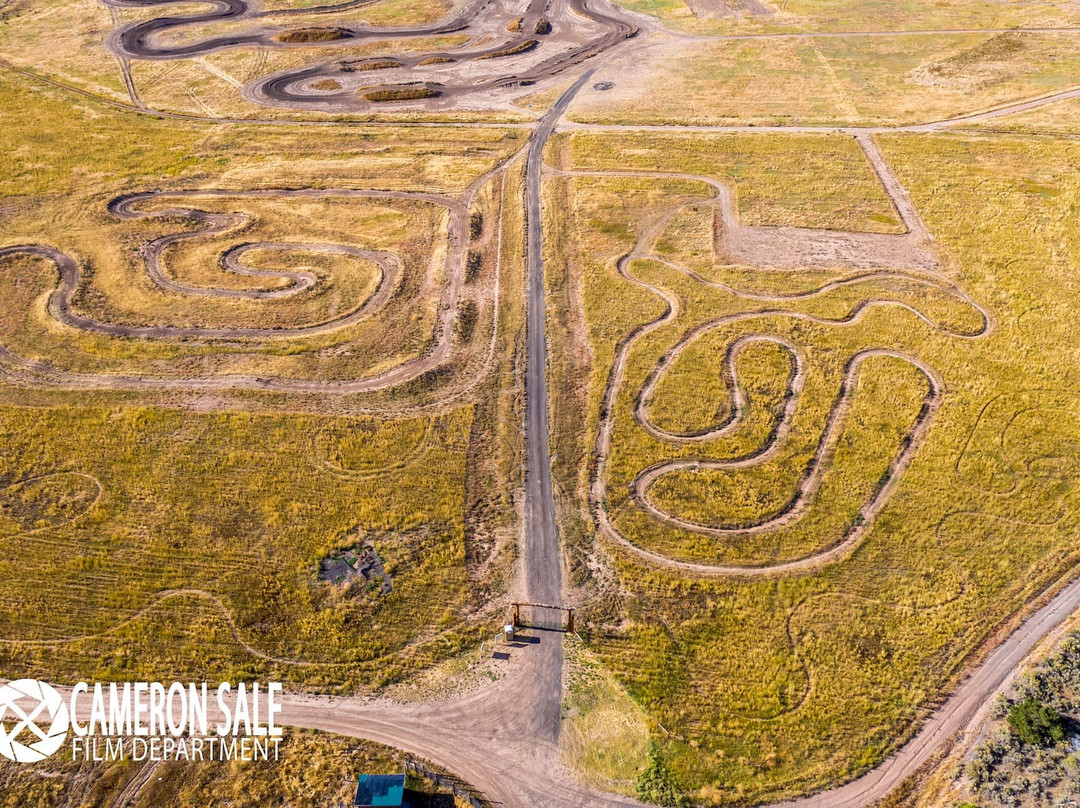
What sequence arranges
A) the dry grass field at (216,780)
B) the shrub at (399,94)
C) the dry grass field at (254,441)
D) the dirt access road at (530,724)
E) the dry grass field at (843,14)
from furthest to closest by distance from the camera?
the dry grass field at (843,14) → the shrub at (399,94) → the dry grass field at (254,441) → the dirt access road at (530,724) → the dry grass field at (216,780)

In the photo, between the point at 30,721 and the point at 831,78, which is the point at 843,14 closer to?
the point at 831,78

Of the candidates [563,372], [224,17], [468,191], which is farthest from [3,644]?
[224,17]

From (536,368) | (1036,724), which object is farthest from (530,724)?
(536,368)

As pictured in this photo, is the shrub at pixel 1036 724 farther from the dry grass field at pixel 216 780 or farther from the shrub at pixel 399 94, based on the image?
the shrub at pixel 399 94

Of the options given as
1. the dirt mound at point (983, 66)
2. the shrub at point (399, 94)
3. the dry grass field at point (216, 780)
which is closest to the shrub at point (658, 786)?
the dry grass field at point (216, 780)

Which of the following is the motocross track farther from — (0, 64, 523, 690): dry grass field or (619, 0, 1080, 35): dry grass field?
(619, 0, 1080, 35): dry grass field

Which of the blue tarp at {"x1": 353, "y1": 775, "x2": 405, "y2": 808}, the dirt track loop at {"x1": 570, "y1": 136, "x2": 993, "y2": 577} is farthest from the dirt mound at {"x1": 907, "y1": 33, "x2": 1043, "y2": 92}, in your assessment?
the blue tarp at {"x1": 353, "y1": 775, "x2": 405, "y2": 808}
